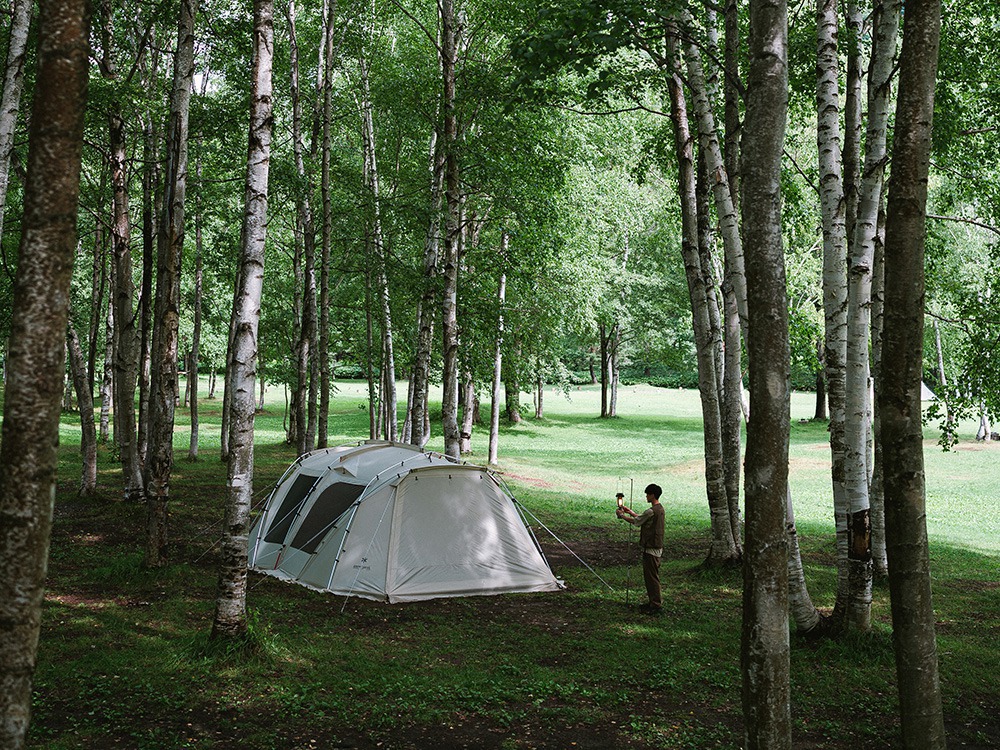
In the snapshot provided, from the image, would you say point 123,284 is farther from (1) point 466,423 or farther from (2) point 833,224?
(1) point 466,423

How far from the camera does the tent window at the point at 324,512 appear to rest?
1140cm

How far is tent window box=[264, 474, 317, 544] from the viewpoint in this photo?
473 inches

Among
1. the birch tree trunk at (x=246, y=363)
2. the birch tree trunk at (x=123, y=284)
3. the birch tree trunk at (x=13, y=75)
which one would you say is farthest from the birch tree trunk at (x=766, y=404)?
the birch tree trunk at (x=123, y=284)

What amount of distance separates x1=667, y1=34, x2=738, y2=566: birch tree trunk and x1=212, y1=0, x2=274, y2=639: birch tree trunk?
6342 millimetres

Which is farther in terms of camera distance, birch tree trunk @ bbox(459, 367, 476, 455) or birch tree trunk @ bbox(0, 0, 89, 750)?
birch tree trunk @ bbox(459, 367, 476, 455)

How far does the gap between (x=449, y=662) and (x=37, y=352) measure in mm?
6032

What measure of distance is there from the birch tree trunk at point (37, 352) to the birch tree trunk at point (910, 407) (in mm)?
3965

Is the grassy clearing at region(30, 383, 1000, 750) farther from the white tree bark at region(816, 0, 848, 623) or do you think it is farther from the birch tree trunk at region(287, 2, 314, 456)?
the birch tree trunk at region(287, 2, 314, 456)

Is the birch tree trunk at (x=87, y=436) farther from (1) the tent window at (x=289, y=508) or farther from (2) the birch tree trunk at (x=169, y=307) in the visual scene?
(2) the birch tree trunk at (x=169, y=307)

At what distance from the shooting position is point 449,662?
26.8 feet

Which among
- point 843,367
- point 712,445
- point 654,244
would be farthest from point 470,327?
point 654,244

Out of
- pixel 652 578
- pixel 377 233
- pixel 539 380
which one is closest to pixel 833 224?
pixel 652 578

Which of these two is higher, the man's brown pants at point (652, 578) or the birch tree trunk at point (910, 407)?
the birch tree trunk at point (910, 407)

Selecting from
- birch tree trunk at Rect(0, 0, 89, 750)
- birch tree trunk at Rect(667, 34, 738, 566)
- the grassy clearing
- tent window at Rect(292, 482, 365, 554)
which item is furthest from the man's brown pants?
birch tree trunk at Rect(0, 0, 89, 750)
